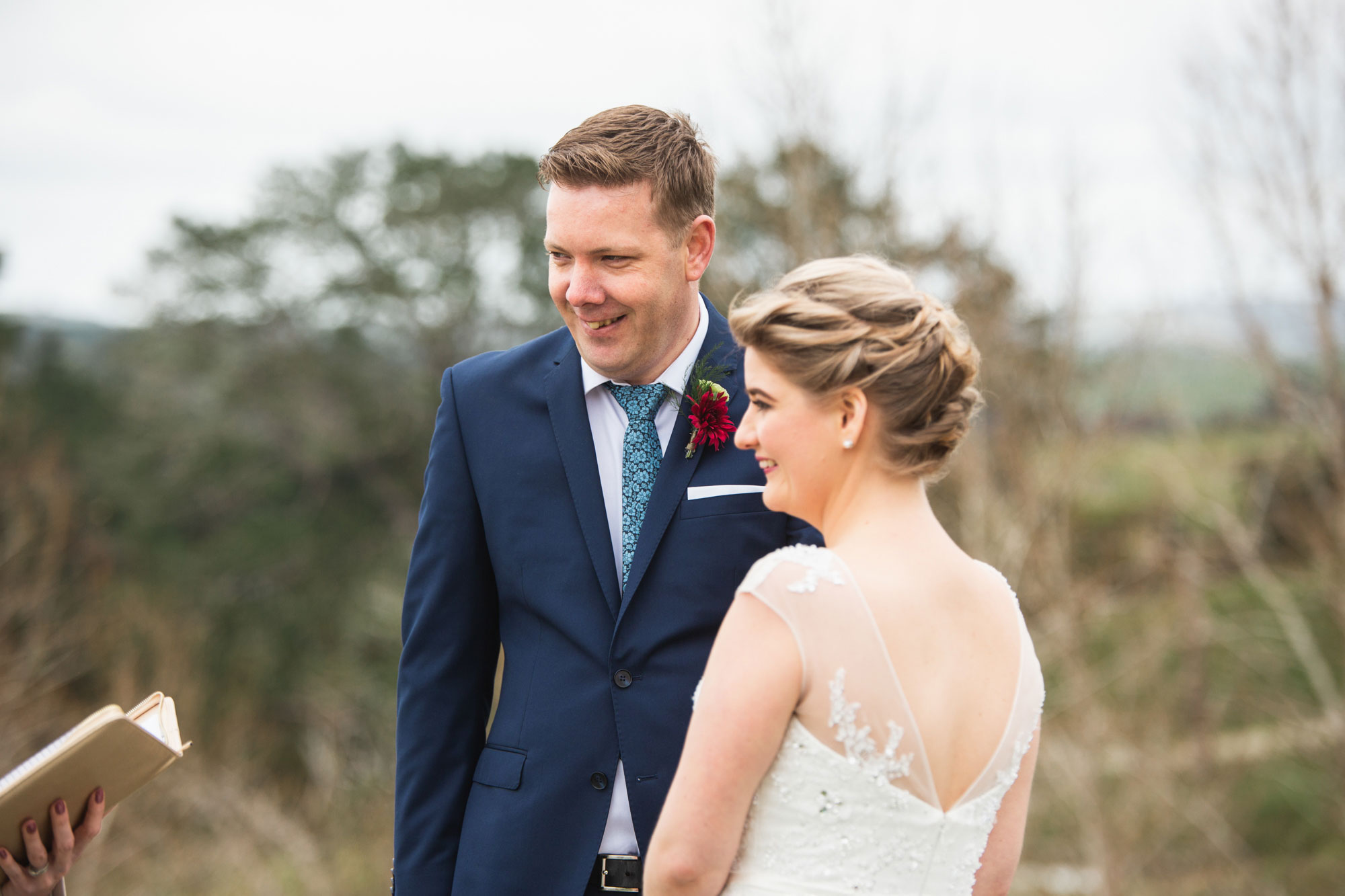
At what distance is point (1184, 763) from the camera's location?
38.5ft

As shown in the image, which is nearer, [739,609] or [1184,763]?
[739,609]

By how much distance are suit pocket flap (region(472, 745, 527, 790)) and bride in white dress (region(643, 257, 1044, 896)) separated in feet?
1.65

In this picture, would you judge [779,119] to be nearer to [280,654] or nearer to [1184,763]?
[1184,763]

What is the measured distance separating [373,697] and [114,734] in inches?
540

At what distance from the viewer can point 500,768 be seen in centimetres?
209

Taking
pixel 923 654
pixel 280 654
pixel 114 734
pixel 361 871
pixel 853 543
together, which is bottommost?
pixel 280 654

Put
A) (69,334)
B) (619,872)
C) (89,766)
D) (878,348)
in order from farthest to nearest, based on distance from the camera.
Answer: (69,334) < (619,872) < (89,766) < (878,348)

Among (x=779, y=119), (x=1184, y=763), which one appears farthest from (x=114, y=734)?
(x=1184, y=763)

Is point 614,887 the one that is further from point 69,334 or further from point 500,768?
point 69,334

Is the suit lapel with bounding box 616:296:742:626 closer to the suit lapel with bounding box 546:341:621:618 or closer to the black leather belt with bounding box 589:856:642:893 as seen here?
the suit lapel with bounding box 546:341:621:618

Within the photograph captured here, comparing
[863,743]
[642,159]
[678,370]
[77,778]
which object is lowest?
[77,778]

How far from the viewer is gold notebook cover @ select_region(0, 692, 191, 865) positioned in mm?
1807

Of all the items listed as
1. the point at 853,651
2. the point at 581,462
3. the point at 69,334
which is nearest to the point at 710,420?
the point at 581,462

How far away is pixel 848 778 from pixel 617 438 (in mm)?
885
